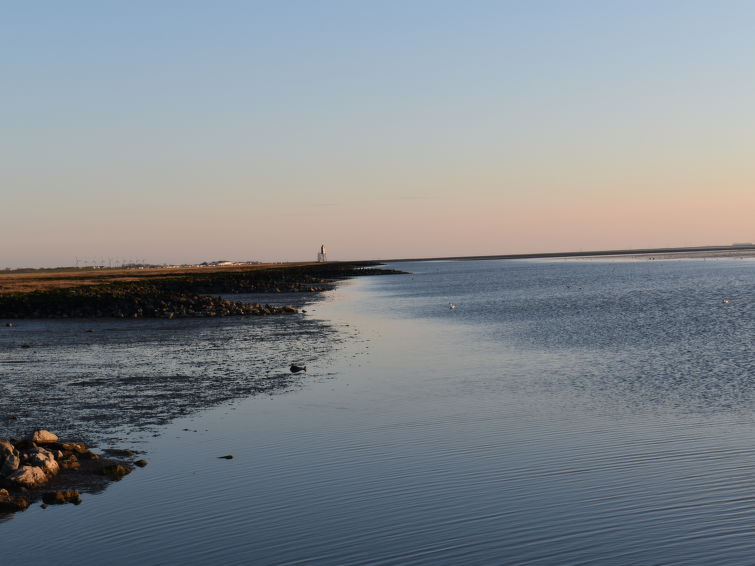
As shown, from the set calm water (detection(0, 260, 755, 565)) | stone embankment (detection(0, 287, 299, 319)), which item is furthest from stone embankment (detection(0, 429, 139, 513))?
stone embankment (detection(0, 287, 299, 319))

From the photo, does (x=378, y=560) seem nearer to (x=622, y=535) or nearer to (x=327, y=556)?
(x=327, y=556)

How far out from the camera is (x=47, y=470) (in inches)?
527

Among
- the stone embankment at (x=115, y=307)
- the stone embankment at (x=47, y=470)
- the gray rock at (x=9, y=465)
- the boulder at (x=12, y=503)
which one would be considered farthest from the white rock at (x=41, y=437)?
the stone embankment at (x=115, y=307)

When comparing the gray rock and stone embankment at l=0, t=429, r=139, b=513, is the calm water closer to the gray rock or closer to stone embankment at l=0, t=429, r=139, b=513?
stone embankment at l=0, t=429, r=139, b=513

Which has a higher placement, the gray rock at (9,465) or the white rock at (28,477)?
the gray rock at (9,465)

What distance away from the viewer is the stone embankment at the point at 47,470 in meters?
12.2

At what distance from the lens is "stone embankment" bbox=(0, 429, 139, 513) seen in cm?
1223

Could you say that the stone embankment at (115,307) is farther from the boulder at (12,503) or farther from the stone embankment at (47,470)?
the boulder at (12,503)

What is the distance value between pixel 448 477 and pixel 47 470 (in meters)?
6.89

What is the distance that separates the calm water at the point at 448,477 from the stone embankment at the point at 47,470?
45 centimetres

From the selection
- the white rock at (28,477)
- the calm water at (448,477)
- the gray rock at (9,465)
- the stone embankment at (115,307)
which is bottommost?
the calm water at (448,477)

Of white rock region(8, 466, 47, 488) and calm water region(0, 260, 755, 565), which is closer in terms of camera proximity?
calm water region(0, 260, 755, 565)

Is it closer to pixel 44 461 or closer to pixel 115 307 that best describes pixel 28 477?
pixel 44 461

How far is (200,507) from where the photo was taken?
11.9 metres
